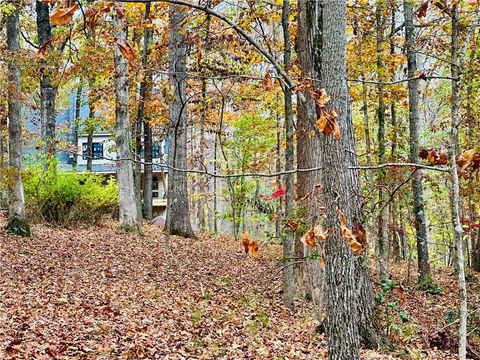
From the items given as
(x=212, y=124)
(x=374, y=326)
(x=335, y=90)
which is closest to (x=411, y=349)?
(x=374, y=326)

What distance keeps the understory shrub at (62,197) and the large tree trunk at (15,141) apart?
7.11ft

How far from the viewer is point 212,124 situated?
22328 millimetres

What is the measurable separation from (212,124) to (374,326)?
16.9 meters

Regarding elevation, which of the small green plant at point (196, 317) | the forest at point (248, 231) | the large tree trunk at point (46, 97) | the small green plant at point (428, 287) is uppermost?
the large tree trunk at point (46, 97)

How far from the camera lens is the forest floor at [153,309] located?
5.62 m

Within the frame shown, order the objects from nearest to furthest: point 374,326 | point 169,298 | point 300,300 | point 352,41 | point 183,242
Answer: point 374,326
point 169,298
point 300,300
point 352,41
point 183,242

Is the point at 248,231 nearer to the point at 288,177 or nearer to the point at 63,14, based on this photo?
the point at 288,177

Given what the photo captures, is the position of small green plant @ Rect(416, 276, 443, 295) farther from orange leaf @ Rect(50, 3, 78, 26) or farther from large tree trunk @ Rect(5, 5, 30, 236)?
orange leaf @ Rect(50, 3, 78, 26)

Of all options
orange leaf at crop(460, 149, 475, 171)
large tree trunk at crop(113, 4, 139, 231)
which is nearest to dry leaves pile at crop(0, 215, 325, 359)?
large tree trunk at crop(113, 4, 139, 231)

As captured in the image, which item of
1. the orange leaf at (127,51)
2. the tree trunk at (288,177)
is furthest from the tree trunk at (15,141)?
the orange leaf at (127,51)

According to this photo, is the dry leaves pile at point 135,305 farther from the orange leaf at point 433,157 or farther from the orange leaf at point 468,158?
the orange leaf at point 468,158

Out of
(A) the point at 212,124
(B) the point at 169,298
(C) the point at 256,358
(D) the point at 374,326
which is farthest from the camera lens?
(A) the point at 212,124

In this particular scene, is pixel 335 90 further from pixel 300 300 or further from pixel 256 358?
pixel 300 300

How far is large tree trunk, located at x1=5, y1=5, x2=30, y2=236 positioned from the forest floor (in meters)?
0.38
